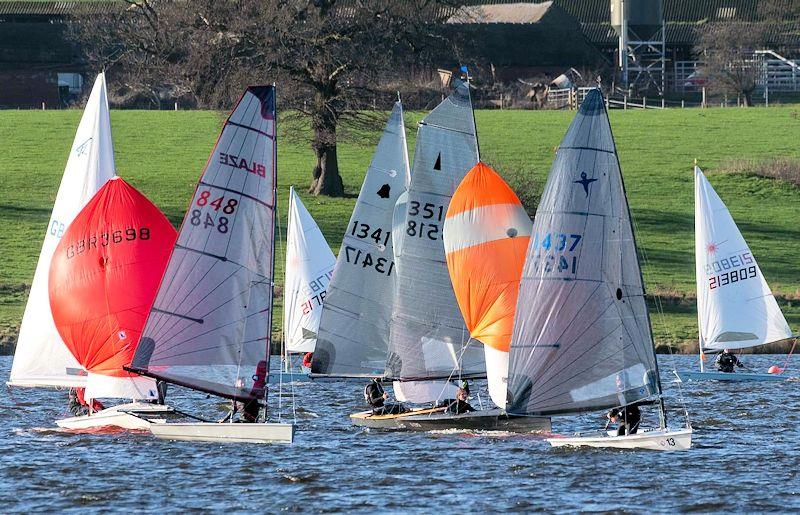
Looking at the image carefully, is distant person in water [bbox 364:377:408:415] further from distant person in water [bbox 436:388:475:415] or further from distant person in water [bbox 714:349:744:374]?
distant person in water [bbox 714:349:744:374]

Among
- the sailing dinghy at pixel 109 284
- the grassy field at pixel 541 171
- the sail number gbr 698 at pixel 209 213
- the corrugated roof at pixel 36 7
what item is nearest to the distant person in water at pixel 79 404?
the sailing dinghy at pixel 109 284

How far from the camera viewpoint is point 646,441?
26.9 metres

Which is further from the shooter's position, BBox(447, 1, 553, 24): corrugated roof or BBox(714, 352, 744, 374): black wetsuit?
BBox(447, 1, 553, 24): corrugated roof

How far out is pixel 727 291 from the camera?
41469 mm

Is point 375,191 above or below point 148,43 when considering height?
below

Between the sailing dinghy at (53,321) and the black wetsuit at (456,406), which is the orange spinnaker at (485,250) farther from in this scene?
the sailing dinghy at (53,321)

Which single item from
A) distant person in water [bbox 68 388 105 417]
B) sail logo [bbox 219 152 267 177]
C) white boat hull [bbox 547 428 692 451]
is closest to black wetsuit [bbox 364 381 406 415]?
white boat hull [bbox 547 428 692 451]

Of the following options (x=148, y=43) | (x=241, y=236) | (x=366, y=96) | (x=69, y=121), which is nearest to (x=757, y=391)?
(x=241, y=236)

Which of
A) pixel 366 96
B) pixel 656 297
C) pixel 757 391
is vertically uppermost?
pixel 366 96

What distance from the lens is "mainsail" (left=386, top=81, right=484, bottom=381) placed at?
3091cm

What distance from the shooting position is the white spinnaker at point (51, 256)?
2967 centimetres

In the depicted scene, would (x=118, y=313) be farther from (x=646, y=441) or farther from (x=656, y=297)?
(x=656, y=297)

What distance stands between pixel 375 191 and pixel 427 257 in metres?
2.39

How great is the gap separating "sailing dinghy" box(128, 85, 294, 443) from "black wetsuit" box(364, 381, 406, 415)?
178 inches
